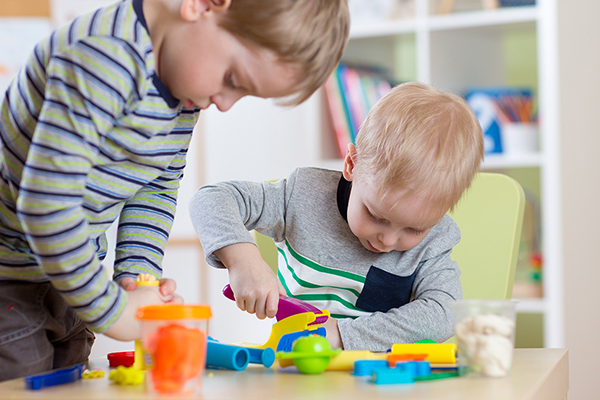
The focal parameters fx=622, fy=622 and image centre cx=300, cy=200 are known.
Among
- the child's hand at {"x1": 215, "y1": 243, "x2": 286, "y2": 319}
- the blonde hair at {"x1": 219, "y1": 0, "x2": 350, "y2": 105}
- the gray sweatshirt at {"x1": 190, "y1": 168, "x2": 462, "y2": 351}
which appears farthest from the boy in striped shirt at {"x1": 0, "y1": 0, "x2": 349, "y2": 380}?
the gray sweatshirt at {"x1": 190, "y1": 168, "x2": 462, "y2": 351}

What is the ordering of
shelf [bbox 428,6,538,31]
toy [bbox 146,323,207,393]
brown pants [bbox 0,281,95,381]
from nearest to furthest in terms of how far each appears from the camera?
toy [bbox 146,323,207,393] < brown pants [bbox 0,281,95,381] < shelf [bbox 428,6,538,31]

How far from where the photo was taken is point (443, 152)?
0.86 meters

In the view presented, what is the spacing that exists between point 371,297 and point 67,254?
54 cm

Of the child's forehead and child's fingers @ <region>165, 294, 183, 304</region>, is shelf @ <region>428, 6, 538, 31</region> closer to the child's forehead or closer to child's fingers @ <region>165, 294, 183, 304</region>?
the child's forehead

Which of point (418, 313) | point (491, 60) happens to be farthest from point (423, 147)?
point (491, 60)

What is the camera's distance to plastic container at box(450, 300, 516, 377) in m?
0.56

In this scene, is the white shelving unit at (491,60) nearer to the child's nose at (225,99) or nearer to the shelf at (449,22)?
the shelf at (449,22)

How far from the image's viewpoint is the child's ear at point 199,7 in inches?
23.5

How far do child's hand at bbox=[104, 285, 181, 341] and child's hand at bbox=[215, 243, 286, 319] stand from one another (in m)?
0.16


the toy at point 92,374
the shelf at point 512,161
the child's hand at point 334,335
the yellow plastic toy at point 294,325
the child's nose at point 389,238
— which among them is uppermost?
the shelf at point 512,161

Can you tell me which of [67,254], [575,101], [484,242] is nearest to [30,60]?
[67,254]

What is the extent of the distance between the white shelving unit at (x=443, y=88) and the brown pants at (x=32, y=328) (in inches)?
51.0

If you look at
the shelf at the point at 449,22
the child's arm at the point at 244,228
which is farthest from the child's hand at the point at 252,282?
the shelf at the point at 449,22

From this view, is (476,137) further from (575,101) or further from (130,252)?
(575,101)
